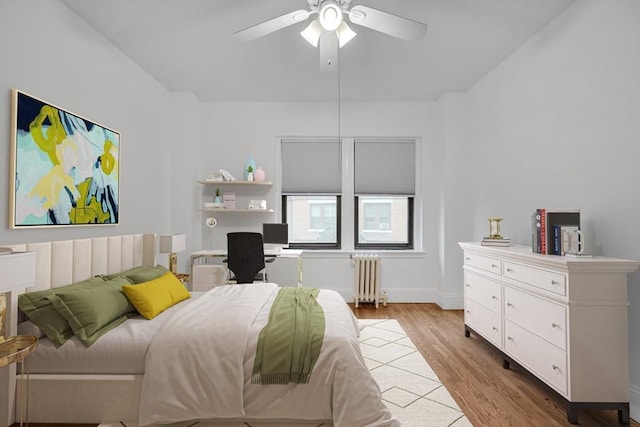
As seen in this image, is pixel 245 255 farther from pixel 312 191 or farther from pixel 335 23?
pixel 335 23

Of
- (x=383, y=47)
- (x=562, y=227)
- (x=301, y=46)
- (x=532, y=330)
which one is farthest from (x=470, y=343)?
(x=301, y=46)

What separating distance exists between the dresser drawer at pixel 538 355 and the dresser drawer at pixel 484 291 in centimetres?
23

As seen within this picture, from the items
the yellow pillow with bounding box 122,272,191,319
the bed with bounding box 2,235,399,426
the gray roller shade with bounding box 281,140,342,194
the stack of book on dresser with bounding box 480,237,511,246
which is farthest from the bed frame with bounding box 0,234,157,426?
the gray roller shade with bounding box 281,140,342,194

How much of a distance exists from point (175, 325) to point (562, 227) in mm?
2674

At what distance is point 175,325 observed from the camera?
2232mm

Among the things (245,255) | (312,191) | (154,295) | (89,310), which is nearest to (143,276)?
(154,295)

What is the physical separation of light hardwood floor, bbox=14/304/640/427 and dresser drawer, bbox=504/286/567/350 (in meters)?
0.36

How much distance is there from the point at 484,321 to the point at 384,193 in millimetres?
2489

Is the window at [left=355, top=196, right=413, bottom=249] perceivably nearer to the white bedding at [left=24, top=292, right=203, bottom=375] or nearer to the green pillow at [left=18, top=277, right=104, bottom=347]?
the white bedding at [left=24, top=292, right=203, bottom=375]

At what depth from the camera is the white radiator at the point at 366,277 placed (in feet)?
16.8

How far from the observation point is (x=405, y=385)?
2719 mm

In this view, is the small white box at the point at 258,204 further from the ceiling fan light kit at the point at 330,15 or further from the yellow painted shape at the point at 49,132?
the ceiling fan light kit at the point at 330,15

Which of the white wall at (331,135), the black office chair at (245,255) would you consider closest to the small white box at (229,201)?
the white wall at (331,135)

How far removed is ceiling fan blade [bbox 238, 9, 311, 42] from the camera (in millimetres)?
2441
